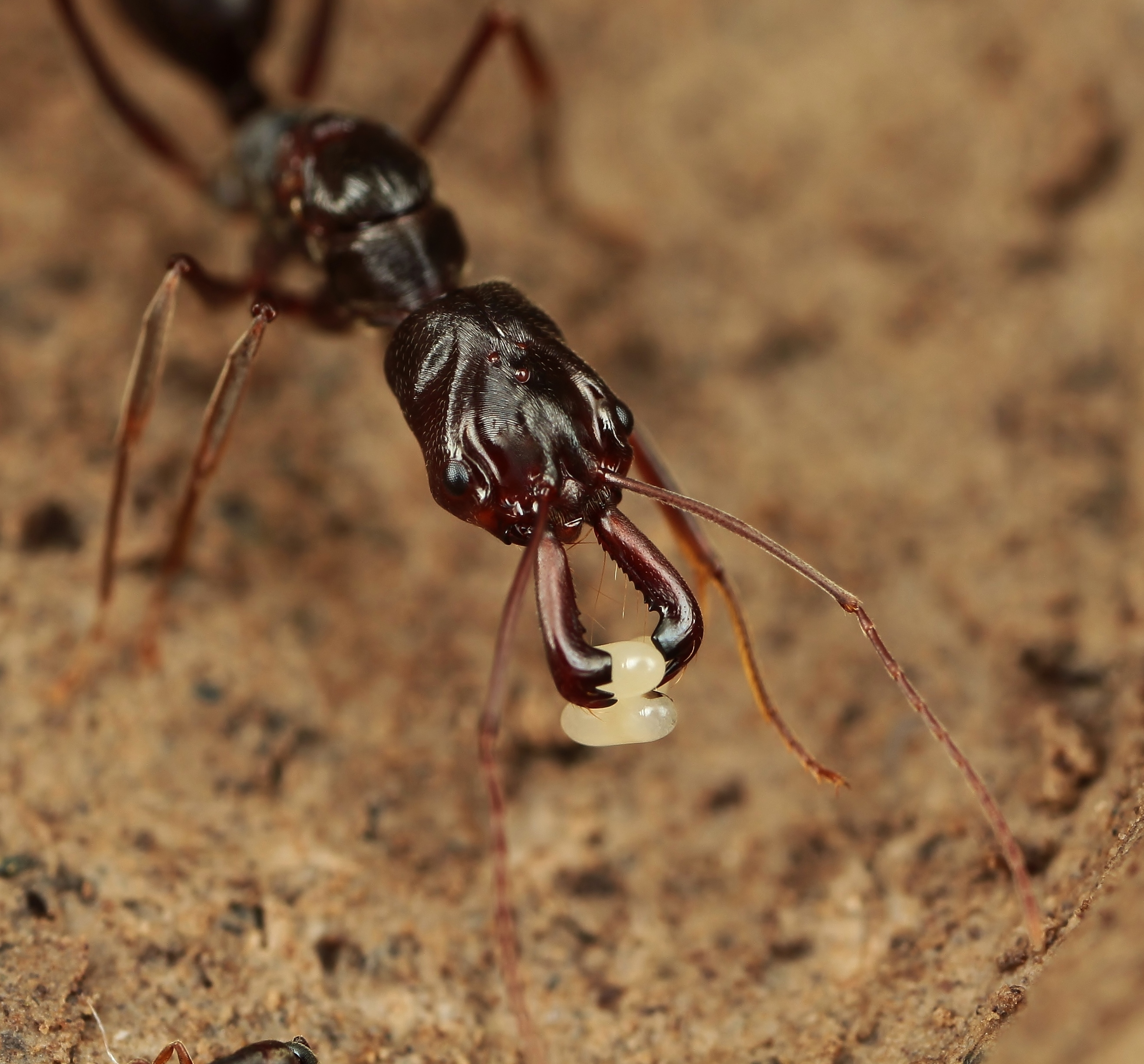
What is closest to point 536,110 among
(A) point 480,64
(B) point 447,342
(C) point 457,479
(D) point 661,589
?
(A) point 480,64

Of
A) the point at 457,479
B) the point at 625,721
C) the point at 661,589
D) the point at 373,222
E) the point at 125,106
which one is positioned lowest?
the point at 625,721

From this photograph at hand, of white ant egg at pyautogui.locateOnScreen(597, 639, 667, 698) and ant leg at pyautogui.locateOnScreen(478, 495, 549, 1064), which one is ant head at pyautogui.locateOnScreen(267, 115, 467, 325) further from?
white ant egg at pyautogui.locateOnScreen(597, 639, 667, 698)

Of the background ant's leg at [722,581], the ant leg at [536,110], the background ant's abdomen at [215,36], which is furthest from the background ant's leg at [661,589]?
the background ant's abdomen at [215,36]

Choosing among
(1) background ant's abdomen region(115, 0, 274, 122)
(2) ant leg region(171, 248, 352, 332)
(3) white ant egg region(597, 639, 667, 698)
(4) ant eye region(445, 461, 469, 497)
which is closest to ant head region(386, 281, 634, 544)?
(4) ant eye region(445, 461, 469, 497)

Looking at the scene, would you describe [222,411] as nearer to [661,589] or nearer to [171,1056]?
[661,589]

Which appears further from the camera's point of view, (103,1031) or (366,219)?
(366,219)

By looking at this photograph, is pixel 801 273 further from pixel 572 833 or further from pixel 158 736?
pixel 158 736

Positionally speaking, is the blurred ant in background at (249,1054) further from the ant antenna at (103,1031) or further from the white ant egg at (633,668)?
the white ant egg at (633,668)
